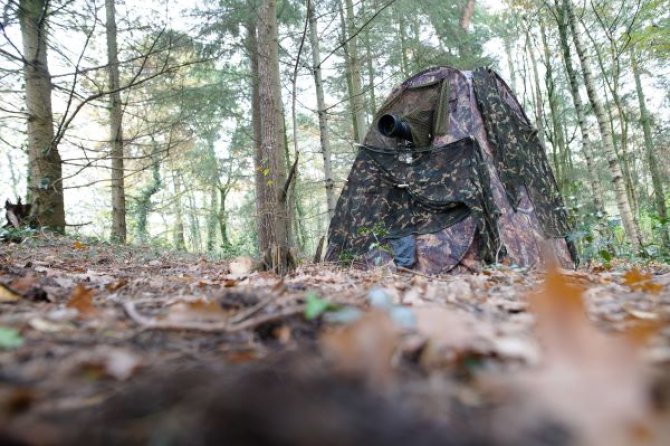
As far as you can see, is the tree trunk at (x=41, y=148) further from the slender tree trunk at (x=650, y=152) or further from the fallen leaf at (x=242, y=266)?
the slender tree trunk at (x=650, y=152)

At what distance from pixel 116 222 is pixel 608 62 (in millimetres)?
15366

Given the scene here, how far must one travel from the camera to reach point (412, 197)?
18.5ft

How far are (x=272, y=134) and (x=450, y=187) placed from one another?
244cm

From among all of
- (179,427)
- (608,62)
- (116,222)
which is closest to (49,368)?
(179,427)

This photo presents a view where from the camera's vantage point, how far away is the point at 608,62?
43.2ft

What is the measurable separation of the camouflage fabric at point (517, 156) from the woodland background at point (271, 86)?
36 cm

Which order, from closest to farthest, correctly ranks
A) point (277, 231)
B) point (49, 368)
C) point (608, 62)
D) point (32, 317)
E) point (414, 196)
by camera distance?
point (49, 368)
point (32, 317)
point (277, 231)
point (414, 196)
point (608, 62)

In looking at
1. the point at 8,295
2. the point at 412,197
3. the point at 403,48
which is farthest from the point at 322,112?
the point at 8,295

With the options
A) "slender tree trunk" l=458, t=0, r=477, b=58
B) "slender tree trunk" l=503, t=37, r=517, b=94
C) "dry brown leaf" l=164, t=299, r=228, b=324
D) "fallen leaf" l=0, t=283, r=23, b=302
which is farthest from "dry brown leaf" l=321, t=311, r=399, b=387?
"slender tree trunk" l=503, t=37, r=517, b=94

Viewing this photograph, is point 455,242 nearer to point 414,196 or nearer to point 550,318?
point 414,196

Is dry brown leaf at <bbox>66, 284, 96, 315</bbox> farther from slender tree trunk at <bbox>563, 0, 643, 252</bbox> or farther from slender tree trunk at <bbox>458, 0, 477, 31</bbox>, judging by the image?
slender tree trunk at <bbox>458, 0, 477, 31</bbox>

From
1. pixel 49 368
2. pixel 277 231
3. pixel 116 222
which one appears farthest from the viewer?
pixel 116 222

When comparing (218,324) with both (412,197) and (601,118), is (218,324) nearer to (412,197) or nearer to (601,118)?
(412,197)

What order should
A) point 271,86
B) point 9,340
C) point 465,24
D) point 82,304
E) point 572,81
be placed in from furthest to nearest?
1. point 465,24
2. point 572,81
3. point 271,86
4. point 82,304
5. point 9,340
